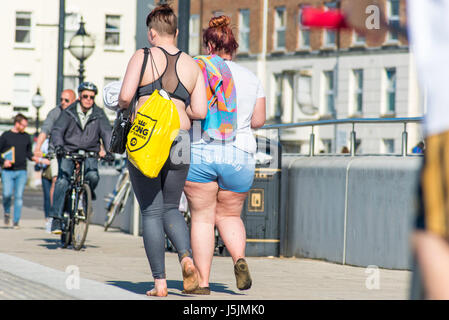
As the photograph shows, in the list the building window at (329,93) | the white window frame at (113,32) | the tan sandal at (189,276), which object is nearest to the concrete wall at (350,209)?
the tan sandal at (189,276)

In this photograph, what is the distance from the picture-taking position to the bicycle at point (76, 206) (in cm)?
1087

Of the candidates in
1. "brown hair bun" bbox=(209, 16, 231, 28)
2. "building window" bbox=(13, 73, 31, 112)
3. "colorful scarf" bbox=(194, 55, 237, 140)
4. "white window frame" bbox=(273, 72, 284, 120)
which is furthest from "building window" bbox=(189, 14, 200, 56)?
"colorful scarf" bbox=(194, 55, 237, 140)

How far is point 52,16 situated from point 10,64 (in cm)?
392

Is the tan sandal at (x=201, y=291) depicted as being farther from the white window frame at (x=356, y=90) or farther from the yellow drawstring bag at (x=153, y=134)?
the white window frame at (x=356, y=90)

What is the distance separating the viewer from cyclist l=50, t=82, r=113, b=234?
36.3 ft

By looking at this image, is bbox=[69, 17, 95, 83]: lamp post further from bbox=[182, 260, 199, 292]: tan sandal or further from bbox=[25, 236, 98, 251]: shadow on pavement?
bbox=[182, 260, 199, 292]: tan sandal

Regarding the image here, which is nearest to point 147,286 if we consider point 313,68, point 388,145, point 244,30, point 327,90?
point 388,145

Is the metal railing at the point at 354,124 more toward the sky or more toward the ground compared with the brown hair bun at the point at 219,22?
more toward the ground

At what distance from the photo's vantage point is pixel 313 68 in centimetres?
5138

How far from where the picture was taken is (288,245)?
35.7 ft

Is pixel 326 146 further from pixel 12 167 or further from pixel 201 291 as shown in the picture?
pixel 12 167

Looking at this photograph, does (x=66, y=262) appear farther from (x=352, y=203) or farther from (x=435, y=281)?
(x=435, y=281)

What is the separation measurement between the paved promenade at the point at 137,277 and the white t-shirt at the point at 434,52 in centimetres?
349

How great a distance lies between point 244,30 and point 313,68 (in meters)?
6.06
